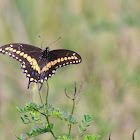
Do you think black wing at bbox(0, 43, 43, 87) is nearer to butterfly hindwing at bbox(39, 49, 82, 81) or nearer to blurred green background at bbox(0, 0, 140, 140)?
butterfly hindwing at bbox(39, 49, 82, 81)

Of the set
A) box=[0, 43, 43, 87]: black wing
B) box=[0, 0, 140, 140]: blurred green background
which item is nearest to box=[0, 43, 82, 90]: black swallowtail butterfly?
box=[0, 43, 43, 87]: black wing

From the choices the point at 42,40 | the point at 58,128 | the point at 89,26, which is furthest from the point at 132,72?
the point at 42,40

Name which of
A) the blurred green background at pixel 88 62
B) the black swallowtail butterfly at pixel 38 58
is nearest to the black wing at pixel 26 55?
the black swallowtail butterfly at pixel 38 58

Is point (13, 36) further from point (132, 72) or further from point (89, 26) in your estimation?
point (132, 72)

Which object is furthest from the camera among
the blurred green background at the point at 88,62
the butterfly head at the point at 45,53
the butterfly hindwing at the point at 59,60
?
the blurred green background at the point at 88,62

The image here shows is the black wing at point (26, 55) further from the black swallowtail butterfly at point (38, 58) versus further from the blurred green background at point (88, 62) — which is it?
the blurred green background at point (88, 62)

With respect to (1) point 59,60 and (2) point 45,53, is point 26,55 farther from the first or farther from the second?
(1) point 59,60

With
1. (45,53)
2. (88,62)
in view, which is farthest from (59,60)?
(88,62)
